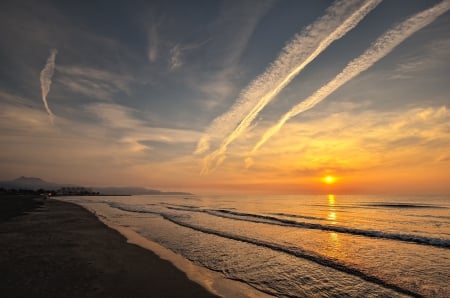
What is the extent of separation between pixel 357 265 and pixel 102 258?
1235 centimetres

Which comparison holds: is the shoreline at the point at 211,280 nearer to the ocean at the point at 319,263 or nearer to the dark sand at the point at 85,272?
the ocean at the point at 319,263

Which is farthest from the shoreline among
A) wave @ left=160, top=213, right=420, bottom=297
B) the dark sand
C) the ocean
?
wave @ left=160, top=213, right=420, bottom=297

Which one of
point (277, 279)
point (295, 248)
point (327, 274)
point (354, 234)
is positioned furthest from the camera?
point (354, 234)

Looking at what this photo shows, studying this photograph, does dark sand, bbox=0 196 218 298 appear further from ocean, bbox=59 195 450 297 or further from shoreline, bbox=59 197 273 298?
ocean, bbox=59 195 450 297

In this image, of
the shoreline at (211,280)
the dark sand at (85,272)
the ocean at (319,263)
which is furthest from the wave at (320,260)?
the dark sand at (85,272)

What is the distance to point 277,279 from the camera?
1065cm

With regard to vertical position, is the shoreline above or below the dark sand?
below

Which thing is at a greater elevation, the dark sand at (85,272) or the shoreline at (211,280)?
the dark sand at (85,272)

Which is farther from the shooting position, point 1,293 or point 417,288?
point 417,288

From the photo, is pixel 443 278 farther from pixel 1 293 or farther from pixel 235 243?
pixel 1 293

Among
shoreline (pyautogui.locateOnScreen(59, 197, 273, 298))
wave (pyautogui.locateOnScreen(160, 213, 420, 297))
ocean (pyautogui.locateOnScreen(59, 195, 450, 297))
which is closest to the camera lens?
shoreline (pyautogui.locateOnScreen(59, 197, 273, 298))

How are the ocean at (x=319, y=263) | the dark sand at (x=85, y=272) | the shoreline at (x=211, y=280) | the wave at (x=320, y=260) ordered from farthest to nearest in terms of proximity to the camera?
1. the wave at (x=320, y=260)
2. the ocean at (x=319, y=263)
3. the shoreline at (x=211, y=280)
4. the dark sand at (x=85, y=272)

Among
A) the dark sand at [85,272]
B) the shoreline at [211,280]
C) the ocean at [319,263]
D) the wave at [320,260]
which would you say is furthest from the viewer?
the wave at [320,260]

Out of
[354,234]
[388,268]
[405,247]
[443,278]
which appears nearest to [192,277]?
[388,268]
